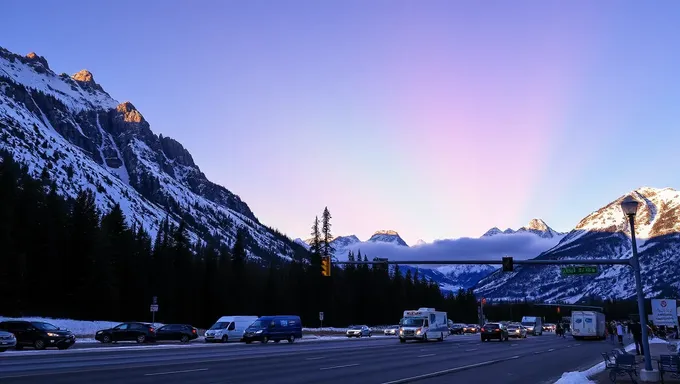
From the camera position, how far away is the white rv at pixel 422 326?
53.6 m

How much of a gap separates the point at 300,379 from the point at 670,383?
1215 centimetres

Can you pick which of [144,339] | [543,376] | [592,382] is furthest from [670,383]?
[144,339]

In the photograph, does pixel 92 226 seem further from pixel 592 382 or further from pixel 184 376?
pixel 592 382

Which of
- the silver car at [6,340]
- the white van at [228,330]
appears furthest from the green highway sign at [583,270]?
the silver car at [6,340]

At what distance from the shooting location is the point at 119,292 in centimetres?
9119

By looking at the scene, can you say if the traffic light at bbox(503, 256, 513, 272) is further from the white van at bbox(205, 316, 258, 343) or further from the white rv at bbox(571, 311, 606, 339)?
the white rv at bbox(571, 311, 606, 339)

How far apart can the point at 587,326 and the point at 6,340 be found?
2266 inches

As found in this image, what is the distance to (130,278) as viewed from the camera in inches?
3856

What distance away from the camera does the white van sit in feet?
173

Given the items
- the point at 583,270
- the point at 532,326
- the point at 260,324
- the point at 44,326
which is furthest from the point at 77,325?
the point at 532,326

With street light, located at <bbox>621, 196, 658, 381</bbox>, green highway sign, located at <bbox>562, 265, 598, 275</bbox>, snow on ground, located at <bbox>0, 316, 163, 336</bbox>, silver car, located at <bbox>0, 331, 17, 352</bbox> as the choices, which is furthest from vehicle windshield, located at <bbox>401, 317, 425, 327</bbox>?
street light, located at <bbox>621, 196, 658, 381</bbox>

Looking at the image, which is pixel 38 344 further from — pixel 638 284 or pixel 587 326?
pixel 587 326

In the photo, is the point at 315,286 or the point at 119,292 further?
the point at 315,286

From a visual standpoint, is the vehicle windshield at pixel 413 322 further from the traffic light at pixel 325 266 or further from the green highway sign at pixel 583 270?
the green highway sign at pixel 583 270
